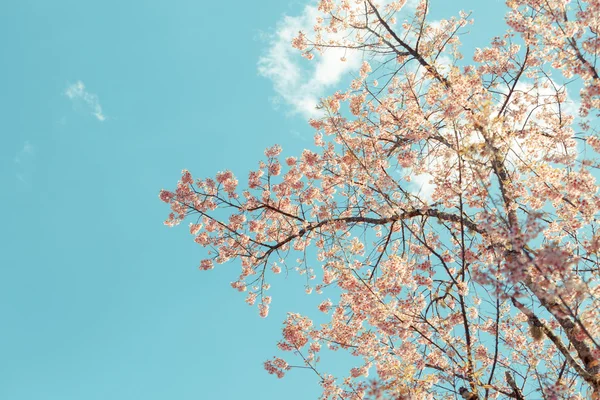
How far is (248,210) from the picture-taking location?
7.99m

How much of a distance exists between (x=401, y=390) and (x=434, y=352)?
2.12 metres

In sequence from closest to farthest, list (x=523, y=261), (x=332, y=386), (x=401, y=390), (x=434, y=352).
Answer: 1. (x=523, y=261)
2. (x=401, y=390)
3. (x=332, y=386)
4. (x=434, y=352)

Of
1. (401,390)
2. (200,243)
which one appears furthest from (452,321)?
(200,243)

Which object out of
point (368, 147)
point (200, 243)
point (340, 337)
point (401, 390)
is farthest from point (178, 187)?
point (401, 390)

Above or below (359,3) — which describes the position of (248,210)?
below

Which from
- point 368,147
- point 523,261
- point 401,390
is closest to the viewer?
point 523,261

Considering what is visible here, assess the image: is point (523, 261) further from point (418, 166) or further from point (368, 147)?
point (368, 147)

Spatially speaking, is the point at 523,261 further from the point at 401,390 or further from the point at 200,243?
the point at 200,243

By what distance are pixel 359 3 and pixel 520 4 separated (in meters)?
2.53

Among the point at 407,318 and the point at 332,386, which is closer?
the point at 407,318

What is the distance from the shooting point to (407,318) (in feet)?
15.9

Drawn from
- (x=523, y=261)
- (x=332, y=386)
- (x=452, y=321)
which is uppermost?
(x=452, y=321)

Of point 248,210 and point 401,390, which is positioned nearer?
point 401,390

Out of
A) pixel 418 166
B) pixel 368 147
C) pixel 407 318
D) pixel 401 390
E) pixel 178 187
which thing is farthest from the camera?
pixel 178 187
